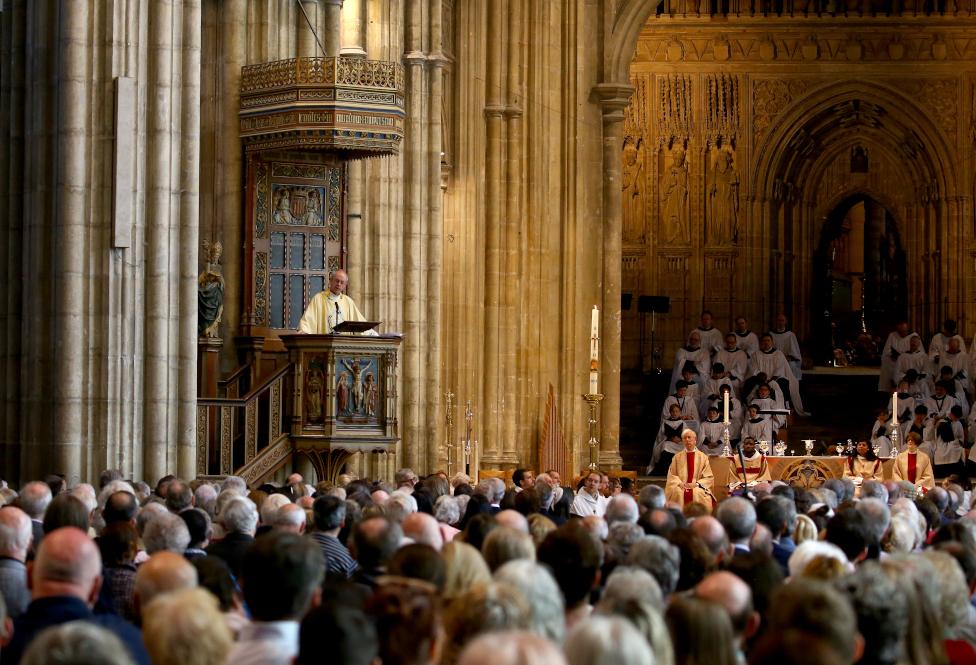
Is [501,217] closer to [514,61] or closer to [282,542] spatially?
[514,61]

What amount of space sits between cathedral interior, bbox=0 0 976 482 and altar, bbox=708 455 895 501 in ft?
7.94

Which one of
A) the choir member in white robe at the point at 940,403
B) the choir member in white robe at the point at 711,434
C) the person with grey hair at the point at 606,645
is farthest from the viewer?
the choir member in white robe at the point at 940,403

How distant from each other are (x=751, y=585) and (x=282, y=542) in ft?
6.73

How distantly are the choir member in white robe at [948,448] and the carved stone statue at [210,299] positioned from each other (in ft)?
45.0

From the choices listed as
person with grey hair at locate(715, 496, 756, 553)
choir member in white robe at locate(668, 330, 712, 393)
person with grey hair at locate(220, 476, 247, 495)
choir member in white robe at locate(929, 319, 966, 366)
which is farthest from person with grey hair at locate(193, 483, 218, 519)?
choir member in white robe at locate(929, 319, 966, 366)

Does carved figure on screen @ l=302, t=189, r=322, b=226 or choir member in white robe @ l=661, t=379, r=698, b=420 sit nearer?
carved figure on screen @ l=302, t=189, r=322, b=226

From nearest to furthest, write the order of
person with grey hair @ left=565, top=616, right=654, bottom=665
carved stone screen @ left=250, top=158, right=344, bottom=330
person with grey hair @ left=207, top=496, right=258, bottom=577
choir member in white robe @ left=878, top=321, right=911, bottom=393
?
person with grey hair @ left=565, top=616, right=654, bottom=665, person with grey hair @ left=207, top=496, right=258, bottom=577, carved stone screen @ left=250, top=158, right=344, bottom=330, choir member in white robe @ left=878, top=321, right=911, bottom=393

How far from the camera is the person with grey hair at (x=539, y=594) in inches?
222

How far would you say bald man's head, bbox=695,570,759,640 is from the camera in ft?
20.6

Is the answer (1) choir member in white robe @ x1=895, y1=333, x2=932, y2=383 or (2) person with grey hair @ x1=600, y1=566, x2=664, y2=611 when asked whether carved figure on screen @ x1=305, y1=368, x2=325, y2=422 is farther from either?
(1) choir member in white robe @ x1=895, y1=333, x2=932, y2=383

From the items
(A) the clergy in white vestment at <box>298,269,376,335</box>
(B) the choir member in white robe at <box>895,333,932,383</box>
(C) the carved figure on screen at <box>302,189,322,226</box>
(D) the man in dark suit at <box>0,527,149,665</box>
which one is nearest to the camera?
(D) the man in dark suit at <box>0,527,149,665</box>

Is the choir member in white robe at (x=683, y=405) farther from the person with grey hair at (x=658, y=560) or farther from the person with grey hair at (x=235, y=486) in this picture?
the person with grey hair at (x=658, y=560)

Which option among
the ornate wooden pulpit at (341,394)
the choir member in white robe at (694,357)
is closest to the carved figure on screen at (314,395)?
the ornate wooden pulpit at (341,394)

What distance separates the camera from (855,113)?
38.7 m
